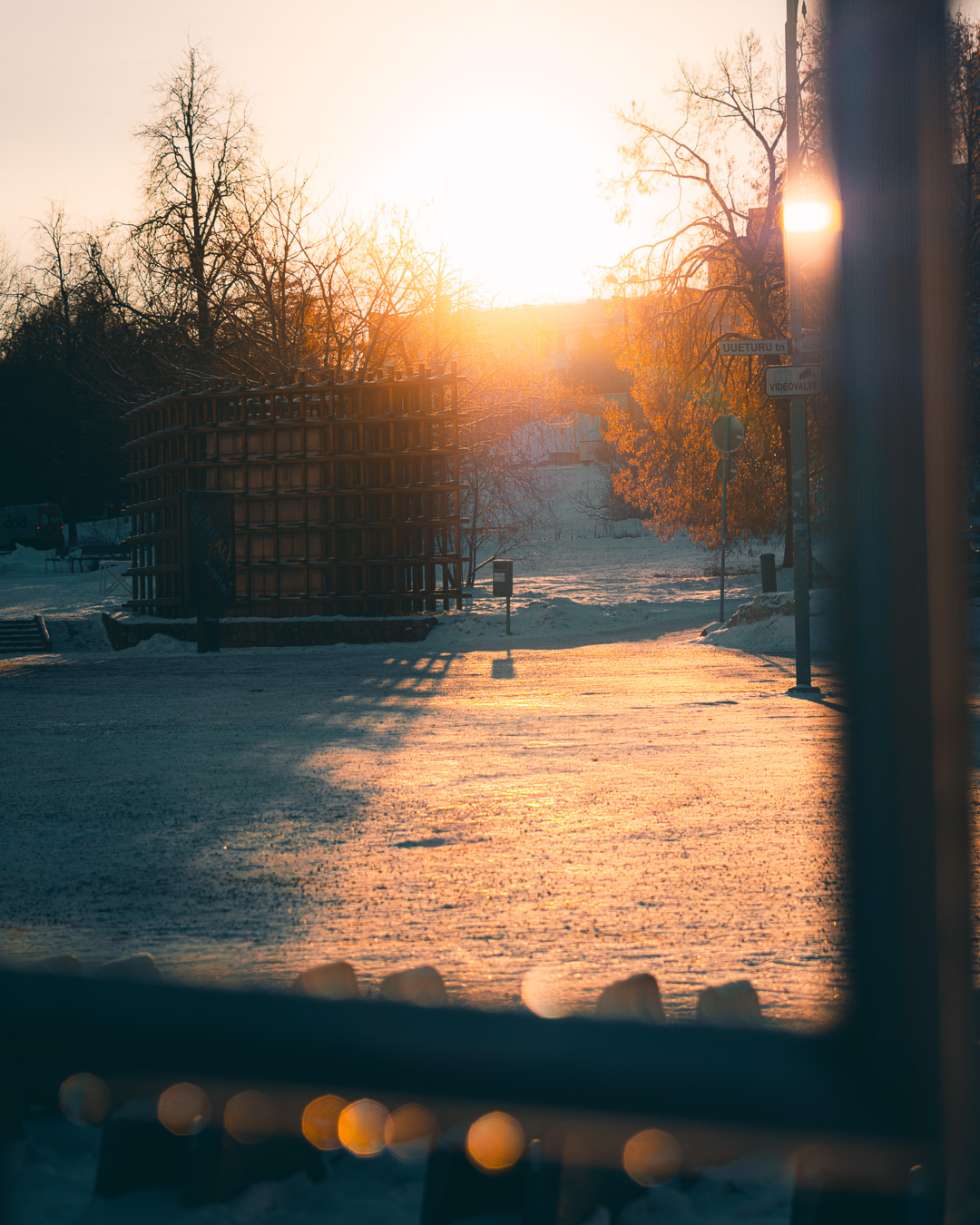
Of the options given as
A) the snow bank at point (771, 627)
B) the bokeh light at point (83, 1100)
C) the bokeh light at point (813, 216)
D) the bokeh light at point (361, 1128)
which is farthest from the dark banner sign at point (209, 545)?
the bokeh light at point (361, 1128)

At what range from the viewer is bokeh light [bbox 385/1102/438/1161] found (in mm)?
2242

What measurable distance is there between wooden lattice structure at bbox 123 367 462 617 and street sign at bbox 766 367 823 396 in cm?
838

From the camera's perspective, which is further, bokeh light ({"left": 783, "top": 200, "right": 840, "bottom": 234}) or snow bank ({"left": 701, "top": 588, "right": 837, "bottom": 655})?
snow bank ({"left": 701, "top": 588, "right": 837, "bottom": 655})

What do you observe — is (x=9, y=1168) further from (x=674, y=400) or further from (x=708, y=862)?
(x=674, y=400)

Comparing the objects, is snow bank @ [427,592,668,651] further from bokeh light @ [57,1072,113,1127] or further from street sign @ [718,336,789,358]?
bokeh light @ [57,1072,113,1127]

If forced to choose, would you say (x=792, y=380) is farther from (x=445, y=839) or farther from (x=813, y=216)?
(x=445, y=839)

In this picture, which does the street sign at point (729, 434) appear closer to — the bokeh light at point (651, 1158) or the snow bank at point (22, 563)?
the bokeh light at point (651, 1158)

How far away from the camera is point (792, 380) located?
11.3 m

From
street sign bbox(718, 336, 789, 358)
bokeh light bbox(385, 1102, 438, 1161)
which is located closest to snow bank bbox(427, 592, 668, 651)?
street sign bbox(718, 336, 789, 358)

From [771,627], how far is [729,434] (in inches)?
127

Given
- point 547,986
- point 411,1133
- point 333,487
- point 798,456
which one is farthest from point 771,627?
point 411,1133

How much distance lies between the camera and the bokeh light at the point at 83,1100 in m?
2.53

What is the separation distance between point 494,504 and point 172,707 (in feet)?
76.3

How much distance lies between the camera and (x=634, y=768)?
25.1ft
